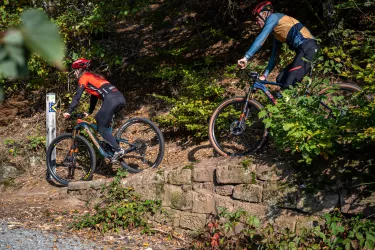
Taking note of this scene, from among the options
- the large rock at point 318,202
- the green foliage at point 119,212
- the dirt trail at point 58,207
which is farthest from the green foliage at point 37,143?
the large rock at point 318,202

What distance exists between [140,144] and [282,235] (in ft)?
10.3

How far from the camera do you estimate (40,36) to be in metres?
0.78

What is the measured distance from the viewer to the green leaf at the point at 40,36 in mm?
781

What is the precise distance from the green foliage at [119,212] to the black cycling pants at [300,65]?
216cm

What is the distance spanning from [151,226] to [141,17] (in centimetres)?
810

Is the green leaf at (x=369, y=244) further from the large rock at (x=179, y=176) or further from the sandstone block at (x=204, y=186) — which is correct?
the large rock at (x=179, y=176)

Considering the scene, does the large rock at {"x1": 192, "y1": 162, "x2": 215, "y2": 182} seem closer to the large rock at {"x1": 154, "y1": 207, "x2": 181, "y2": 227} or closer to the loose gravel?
the large rock at {"x1": 154, "y1": 207, "x2": 181, "y2": 227}

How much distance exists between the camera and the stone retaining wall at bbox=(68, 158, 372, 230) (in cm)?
465

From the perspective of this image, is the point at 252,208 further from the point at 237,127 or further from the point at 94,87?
the point at 94,87

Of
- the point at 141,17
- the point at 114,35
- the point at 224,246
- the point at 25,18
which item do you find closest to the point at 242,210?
the point at 224,246

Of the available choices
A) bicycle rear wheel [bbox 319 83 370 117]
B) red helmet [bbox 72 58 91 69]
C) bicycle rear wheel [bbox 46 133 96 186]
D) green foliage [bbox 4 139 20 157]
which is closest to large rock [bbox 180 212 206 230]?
bicycle rear wheel [bbox 319 83 370 117]

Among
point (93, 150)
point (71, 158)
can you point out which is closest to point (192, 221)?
point (93, 150)

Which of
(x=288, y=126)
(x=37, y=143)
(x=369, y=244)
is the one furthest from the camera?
(x=37, y=143)

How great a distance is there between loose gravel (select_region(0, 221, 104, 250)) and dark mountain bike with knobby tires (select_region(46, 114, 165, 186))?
1.63 m
